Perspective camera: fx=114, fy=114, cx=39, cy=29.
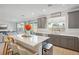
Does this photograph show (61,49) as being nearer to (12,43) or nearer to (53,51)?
(53,51)

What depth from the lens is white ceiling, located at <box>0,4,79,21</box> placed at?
6.32ft

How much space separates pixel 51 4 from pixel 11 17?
0.72 metres

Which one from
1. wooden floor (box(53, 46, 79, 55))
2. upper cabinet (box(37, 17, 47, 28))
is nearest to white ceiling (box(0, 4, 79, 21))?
upper cabinet (box(37, 17, 47, 28))

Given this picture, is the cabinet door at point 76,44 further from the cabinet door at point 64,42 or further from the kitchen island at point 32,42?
the kitchen island at point 32,42

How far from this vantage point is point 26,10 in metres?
1.95

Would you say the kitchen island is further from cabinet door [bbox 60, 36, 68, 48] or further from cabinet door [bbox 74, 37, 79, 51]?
cabinet door [bbox 74, 37, 79, 51]

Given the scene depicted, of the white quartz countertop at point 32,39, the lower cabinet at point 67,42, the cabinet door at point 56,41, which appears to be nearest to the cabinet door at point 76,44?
the lower cabinet at point 67,42

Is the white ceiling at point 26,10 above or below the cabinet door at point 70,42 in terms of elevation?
above

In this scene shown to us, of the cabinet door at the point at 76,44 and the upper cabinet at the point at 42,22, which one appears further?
the upper cabinet at the point at 42,22

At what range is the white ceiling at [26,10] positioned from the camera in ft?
6.32

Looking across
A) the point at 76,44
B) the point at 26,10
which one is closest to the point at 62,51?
the point at 76,44

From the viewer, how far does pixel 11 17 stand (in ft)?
6.40
